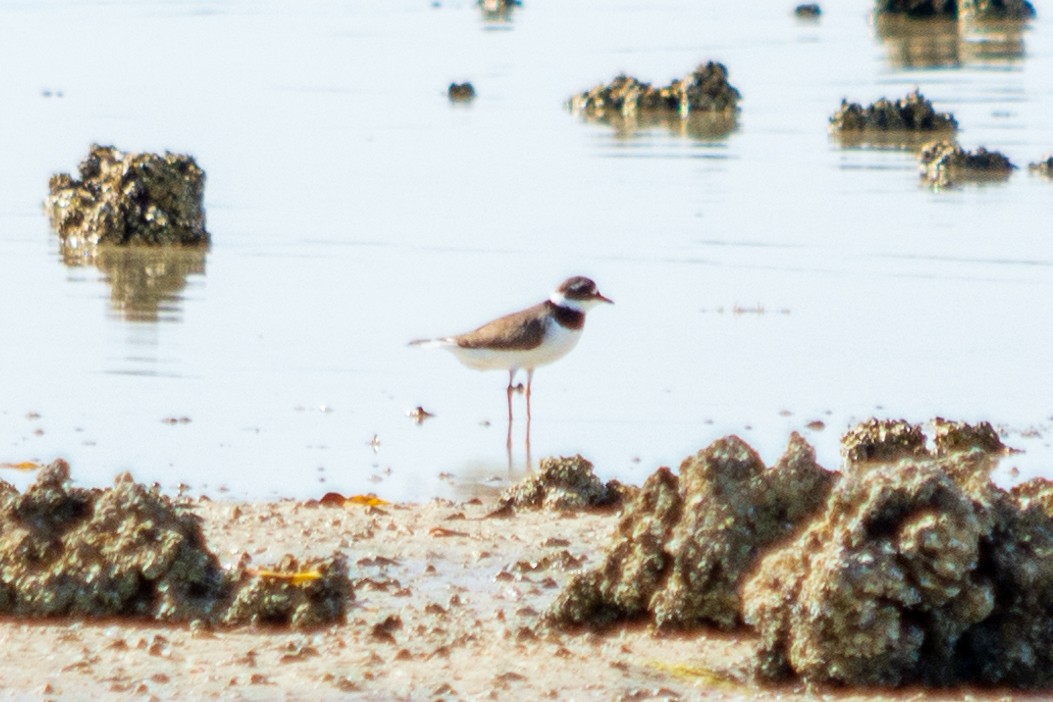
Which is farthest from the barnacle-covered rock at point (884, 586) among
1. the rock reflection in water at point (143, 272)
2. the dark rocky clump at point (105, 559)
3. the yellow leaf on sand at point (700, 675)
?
the rock reflection in water at point (143, 272)

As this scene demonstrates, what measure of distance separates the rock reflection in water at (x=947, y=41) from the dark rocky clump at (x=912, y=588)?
25.9 m

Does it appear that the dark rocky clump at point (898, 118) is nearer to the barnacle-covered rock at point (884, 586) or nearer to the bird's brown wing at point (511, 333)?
the bird's brown wing at point (511, 333)

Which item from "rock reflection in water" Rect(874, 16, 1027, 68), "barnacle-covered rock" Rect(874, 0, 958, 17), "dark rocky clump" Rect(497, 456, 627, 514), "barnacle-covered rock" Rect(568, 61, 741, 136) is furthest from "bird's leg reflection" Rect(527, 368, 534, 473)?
"barnacle-covered rock" Rect(874, 0, 958, 17)

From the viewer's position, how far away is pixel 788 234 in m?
15.4

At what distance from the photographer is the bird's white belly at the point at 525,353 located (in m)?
10.2

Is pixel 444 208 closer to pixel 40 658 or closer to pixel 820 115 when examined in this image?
pixel 820 115

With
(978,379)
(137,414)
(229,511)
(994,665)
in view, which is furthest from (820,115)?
(994,665)

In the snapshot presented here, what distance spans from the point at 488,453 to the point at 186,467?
139 centimetres

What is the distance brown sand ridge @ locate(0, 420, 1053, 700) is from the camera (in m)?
5.18

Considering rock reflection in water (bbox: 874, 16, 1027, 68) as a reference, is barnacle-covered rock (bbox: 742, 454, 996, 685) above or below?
below

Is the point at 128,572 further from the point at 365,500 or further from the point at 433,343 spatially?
the point at 433,343

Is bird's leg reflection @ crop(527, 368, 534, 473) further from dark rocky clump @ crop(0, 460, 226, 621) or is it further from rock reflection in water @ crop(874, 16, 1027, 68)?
rock reflection in water @ crop(874, 16, 1027, 68)

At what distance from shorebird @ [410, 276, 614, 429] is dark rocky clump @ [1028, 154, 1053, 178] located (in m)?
9.29

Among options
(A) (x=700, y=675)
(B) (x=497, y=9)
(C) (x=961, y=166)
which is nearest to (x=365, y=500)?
(A) (x=700, y=675)
